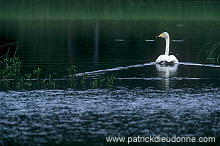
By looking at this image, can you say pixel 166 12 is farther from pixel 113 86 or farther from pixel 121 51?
pixel 113 86

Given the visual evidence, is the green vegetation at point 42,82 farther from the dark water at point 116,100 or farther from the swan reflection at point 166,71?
the swan reflection at point 166,71

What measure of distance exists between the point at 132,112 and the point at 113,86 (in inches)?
157

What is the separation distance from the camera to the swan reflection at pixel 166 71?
20.2 meters

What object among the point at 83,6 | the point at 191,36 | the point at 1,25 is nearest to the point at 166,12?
the point at 83,6

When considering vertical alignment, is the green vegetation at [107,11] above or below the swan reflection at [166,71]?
above

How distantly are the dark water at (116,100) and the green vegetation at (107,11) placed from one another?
3108 centimetres

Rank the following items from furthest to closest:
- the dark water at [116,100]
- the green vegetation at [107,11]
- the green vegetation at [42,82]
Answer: the green vegetation at [107,11]
the green vegetation at [42,82]
the dark water at [116,100]

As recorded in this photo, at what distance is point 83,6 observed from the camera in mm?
78938

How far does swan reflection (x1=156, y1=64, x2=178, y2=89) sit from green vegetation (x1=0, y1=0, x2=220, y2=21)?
37.3 m

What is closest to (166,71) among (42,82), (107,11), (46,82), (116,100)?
(46,82)

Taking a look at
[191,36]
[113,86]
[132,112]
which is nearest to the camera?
[132,112]

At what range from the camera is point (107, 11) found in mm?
71438

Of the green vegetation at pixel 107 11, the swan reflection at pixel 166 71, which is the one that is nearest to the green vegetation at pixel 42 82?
the swan reflection at pixel 166 71

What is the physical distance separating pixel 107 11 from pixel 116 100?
2170 inches
